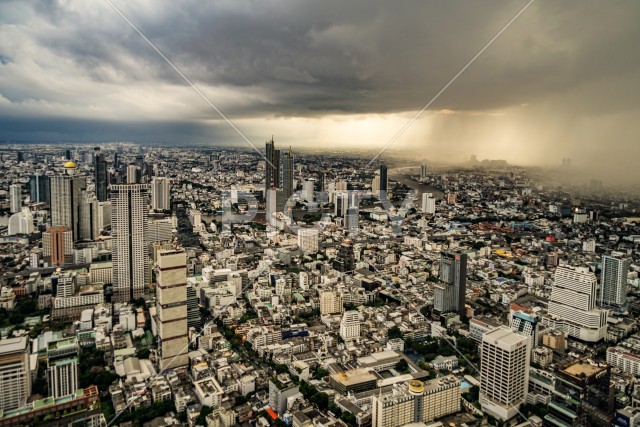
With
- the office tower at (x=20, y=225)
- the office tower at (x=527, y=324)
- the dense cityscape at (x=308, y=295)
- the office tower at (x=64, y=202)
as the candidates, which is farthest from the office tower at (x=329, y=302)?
the office tower at (x=20, y=225)

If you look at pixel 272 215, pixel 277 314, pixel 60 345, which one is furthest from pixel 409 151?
pixel 60 345

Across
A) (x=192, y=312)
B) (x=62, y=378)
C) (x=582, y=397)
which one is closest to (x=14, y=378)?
(x=62, y=378)

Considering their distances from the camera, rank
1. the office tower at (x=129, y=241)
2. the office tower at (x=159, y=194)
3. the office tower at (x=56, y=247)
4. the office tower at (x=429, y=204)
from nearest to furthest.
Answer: the office tower at (x=129, y=241) < the office tower at (x=56, y=247) < the office tower at (x=159, y=194) < the office tower at (x=429, y=204)

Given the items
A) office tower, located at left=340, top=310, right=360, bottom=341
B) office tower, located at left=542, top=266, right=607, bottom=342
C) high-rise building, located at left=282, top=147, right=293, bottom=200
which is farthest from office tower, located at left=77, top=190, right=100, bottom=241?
office tower, located at left=542, top=266, right=607, bottom=342

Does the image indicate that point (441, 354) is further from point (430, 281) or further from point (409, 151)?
point (409, 151)

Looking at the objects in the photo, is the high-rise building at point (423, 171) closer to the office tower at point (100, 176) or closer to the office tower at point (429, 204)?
the office tower at point (429, 204)
